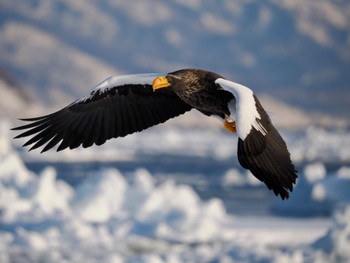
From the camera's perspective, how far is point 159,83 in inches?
224

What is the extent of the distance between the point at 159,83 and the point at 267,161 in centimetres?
98

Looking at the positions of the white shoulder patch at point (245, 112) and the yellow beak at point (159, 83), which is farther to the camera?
the yellow beak at point (159, 83)

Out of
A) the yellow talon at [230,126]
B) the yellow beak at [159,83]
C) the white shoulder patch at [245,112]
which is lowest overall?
the white shoulder patch at [245,112]

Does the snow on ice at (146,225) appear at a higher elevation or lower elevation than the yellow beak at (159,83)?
higher

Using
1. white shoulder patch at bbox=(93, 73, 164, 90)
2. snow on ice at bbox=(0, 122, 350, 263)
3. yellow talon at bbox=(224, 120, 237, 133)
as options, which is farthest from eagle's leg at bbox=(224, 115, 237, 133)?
snow on ice at bbox=(0, 122, 350, 263)

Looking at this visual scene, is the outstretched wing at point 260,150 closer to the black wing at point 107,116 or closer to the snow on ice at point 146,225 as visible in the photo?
the black wing at point 107,116

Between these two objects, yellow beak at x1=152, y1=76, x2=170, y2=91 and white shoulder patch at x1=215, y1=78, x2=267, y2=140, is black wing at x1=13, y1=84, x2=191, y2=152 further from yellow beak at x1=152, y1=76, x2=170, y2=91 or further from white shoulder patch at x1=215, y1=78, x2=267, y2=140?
white shoulder patch at x1=215, y1=78, x2=267, y2=140

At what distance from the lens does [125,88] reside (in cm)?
641

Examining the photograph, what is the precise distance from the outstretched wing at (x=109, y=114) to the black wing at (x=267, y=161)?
1.30 m

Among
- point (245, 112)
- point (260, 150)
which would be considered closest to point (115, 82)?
point (245, 112)

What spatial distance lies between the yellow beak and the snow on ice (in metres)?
3.67

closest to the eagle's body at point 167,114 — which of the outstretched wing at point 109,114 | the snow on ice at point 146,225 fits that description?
the outstretched wing at point 109,114

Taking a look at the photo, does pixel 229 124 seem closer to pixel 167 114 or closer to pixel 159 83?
pixel 159 83

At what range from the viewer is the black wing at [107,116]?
625cm
